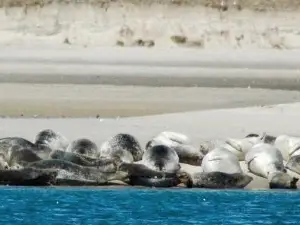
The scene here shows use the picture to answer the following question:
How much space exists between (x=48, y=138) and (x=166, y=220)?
8.44 feet

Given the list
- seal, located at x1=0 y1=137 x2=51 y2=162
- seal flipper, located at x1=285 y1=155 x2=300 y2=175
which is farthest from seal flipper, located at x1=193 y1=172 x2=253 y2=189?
seal, located at x1=0 y1=137 x2=51 y2=162

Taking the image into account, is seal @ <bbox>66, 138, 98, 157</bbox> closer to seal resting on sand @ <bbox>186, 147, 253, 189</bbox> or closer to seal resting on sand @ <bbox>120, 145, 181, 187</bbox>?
seal resting on sand @ <bbox>120, 145, 181, 187</bbox>

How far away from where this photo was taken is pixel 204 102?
1423 cm

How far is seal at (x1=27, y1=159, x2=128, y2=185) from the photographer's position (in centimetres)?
905

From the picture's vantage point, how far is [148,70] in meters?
18.9

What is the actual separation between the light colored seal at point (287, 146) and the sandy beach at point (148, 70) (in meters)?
0.85

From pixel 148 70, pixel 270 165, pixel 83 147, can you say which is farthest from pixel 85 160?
pixel 148 70

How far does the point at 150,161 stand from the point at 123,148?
584mm

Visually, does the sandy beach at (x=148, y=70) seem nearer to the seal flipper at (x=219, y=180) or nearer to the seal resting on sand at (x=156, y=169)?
the seal flipper at (x=219, y=180)

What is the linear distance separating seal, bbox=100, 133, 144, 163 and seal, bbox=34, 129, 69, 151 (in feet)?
1.33

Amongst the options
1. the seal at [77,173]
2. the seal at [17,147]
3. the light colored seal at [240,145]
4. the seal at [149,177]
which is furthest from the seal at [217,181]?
the seal at [17,147]

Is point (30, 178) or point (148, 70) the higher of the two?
point (148, 70)

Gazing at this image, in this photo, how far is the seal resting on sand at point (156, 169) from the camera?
9.10m

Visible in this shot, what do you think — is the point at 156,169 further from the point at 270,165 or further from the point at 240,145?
the point at 240,145
